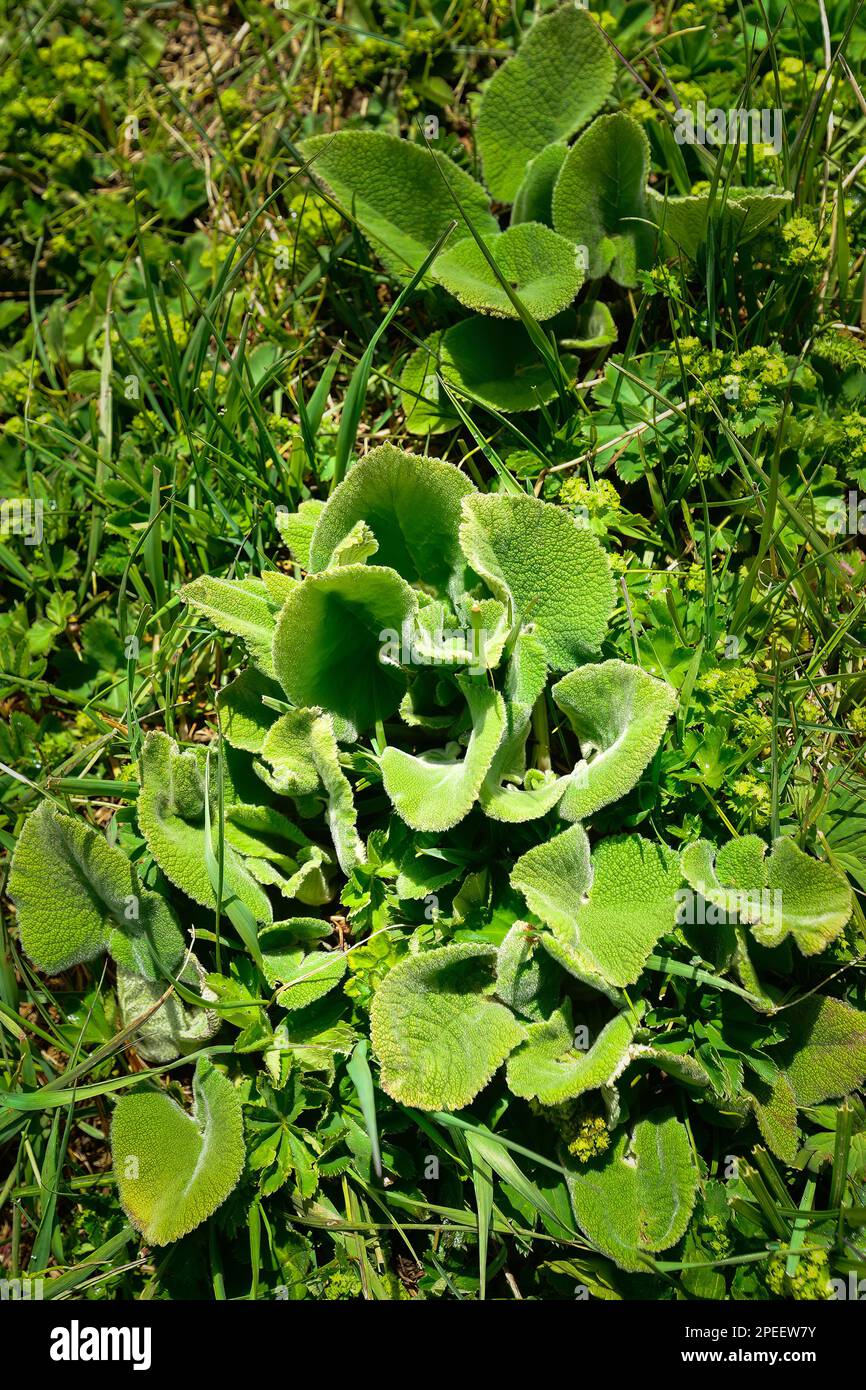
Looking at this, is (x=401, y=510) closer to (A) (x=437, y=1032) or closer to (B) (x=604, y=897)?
(B) (x=604, y=897)

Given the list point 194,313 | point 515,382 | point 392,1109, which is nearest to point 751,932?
point 392,1109

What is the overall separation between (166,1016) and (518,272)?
2.11 m

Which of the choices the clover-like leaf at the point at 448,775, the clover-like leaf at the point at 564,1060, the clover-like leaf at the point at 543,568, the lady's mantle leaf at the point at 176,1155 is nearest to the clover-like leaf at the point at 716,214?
the clover-like leaf at the point at 543,568

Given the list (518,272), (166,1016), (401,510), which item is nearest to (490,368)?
(518,272)

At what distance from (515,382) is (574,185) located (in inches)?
20.1

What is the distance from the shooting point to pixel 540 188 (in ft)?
9.32

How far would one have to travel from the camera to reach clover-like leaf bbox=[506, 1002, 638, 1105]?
2.06 metres

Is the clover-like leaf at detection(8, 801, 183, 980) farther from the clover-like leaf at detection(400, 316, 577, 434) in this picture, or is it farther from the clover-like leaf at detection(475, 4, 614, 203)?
the clover-like leaf at detection(475, 4, 614, 203)

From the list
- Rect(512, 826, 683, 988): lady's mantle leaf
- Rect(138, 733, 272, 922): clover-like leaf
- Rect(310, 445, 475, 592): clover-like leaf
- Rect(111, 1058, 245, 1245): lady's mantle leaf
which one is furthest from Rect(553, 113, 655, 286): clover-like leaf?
Rect(111, 1058, 245, 1245): lady's mantle leaf

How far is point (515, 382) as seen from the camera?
284 centimetres

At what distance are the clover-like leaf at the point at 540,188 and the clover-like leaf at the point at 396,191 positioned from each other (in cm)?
12

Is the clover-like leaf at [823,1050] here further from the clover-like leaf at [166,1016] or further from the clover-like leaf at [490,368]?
the clover-like leaf at [490,368]

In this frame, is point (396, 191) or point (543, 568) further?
point (396, 191)
